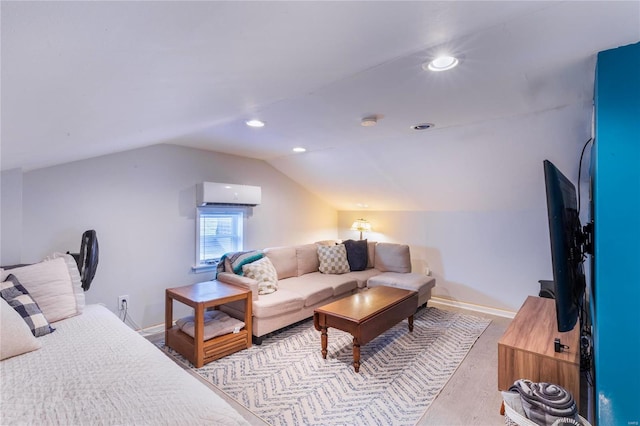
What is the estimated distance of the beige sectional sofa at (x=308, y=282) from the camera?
3105 mm

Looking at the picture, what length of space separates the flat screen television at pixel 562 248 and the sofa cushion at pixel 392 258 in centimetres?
289

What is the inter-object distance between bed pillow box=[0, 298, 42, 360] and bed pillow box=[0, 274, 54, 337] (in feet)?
0.46

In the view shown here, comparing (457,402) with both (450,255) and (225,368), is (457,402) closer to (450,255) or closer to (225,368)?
(225,368)

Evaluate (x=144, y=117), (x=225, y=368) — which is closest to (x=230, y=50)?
(x=144, y=117)

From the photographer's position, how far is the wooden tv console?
1.74 meters

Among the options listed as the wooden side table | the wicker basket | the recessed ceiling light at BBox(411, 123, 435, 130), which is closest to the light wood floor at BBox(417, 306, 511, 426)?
the wicker basket

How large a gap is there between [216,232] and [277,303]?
1.44 meters

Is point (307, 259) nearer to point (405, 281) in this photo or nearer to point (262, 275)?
point (262, 275)

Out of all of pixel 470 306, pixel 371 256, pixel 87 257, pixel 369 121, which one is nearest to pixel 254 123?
pixel 369 121

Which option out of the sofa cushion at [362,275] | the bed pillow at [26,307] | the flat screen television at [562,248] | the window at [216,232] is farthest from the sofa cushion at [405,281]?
the bed pillow at [26,307]

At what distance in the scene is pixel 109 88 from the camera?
1.03 m

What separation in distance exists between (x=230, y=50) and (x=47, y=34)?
491mm

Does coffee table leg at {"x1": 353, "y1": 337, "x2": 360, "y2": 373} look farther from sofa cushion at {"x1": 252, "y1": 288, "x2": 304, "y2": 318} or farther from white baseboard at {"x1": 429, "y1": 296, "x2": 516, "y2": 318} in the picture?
white baseboard at {"x1": 429, "y1": 296, "x2": 516, "y2": 318}

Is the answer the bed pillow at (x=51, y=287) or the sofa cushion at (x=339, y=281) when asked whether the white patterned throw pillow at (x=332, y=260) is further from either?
the bed pillow at (x=51, y=287)
